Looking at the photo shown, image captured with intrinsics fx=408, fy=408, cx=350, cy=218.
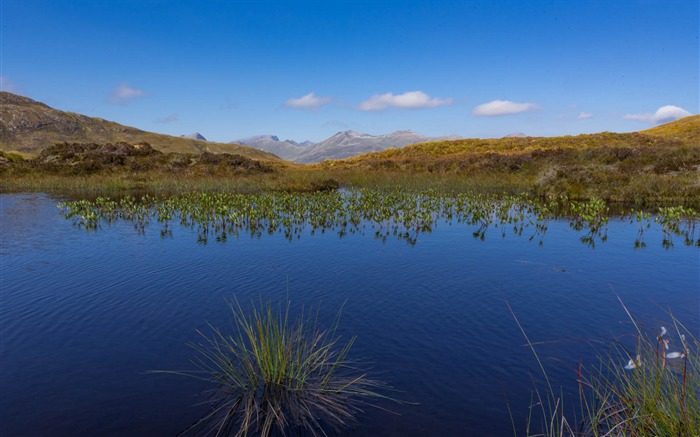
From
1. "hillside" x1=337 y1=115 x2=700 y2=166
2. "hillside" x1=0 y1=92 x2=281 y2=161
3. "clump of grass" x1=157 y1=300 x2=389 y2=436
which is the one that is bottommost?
A: "clump of grass" x1=157 y1=300 x2=389 y2=436

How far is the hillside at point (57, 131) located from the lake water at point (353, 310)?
10905 centimetres

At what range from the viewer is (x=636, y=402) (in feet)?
15.5

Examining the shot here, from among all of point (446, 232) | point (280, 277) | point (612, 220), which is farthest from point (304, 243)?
point (612, 220)

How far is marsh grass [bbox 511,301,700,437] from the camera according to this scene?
4.15 m

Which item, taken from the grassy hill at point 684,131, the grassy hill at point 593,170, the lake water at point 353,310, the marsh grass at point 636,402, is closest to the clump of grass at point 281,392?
the lake water at point 353,310

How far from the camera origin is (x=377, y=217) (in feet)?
68.5

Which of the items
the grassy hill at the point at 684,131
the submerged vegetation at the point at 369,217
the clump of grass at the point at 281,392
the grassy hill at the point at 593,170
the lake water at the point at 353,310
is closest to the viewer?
the clump of grass at the point at 281,392

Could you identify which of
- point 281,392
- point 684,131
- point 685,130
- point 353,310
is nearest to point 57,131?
point 353,310

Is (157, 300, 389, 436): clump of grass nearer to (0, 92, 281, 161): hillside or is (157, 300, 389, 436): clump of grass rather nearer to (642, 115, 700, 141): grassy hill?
(642, 115, 700, 141): grassy hill

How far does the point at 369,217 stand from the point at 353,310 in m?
12.3

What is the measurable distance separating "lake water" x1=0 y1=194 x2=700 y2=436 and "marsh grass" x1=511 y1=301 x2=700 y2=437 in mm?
323

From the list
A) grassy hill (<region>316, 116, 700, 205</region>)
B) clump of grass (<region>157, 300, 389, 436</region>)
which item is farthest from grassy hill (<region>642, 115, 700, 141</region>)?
clump of grass (<region>157, 300, 389, 436</region>)

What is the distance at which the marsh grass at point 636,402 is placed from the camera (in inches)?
163

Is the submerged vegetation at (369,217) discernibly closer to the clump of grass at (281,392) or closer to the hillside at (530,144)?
the clump of grass at (281,392)
